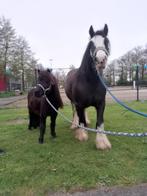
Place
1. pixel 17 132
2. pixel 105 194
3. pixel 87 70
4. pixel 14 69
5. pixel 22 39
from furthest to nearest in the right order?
pixel 22 39, pixel 14 69, pixel 17 132, pixel 87 70, pixel 105 194

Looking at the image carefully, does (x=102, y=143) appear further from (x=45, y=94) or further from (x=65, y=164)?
(x=45, y=94)

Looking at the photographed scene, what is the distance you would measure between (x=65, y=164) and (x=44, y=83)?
1.74 metres

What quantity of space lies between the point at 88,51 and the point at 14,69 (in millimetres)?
26490

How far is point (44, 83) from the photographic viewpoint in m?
4.70

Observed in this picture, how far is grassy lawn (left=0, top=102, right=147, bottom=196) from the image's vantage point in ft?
9.87

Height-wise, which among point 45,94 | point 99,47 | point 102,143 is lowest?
point 102,143

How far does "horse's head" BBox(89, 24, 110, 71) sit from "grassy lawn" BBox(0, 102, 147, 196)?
1524 mm

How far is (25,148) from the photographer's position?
4.60 meters

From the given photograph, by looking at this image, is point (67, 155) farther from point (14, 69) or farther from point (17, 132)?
point (14, 69)

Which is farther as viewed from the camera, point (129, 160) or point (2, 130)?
point (2, 130)

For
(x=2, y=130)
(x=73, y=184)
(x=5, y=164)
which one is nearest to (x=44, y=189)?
(x=73, y=184)

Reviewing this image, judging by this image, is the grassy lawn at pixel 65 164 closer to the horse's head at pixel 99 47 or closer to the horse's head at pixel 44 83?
the horse's head at pixel 44 83

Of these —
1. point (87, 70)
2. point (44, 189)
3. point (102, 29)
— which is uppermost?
point (102, 29)

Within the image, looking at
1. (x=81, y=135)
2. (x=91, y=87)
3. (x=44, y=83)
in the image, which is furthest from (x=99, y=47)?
(x=81, y=135)
